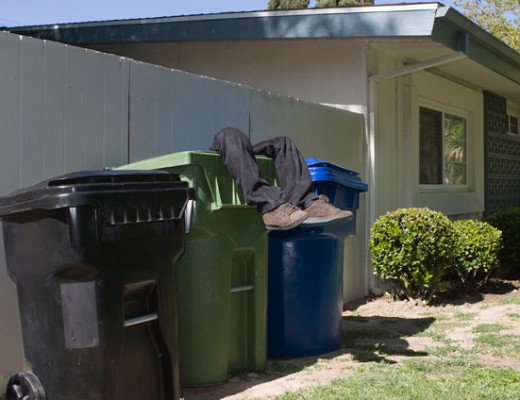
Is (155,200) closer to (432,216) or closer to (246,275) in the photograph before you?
(246,275)

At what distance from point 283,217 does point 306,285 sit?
0.82 meters

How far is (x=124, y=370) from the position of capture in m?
3.40

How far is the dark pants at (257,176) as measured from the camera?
456 centimetres

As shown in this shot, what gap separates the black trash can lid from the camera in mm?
3264

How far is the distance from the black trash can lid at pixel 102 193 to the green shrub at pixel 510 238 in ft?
24.5

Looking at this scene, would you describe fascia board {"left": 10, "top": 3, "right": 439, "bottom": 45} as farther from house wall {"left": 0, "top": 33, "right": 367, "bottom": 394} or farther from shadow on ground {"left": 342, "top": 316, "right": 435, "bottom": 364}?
shadow on ground {"left": 342, "top": 316, "right": 435, "bottom": 364}

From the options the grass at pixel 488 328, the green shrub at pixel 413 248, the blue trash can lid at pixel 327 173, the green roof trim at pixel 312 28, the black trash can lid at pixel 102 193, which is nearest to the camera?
the black trash can lid at pixel 102 193

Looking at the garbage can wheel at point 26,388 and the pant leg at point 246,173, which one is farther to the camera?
the pant leg at point 246,173

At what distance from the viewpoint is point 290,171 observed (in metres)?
5.04

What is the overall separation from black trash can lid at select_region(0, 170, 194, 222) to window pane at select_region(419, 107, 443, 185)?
6900 mm

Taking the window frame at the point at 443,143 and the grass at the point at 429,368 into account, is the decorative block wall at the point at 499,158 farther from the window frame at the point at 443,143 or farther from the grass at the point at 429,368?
the grass at the point at 429,368

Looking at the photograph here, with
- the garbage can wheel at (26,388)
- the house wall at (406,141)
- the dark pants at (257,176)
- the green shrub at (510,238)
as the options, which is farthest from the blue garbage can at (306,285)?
the green shrub at (510,238)

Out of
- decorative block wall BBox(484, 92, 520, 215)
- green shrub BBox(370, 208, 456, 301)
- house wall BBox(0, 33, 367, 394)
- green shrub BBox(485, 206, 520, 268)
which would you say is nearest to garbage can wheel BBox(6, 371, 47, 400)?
house wall BBox(0, 33, 367, 394)

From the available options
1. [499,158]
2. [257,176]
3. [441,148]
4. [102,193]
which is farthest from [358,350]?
[499,158]
